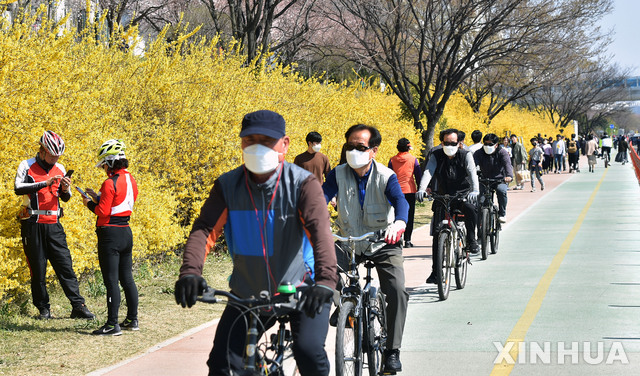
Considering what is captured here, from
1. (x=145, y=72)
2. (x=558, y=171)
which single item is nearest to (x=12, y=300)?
(x=145, y=72)

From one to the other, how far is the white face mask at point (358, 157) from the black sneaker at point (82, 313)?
356cm

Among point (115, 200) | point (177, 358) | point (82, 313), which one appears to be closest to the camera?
point (177, 358)

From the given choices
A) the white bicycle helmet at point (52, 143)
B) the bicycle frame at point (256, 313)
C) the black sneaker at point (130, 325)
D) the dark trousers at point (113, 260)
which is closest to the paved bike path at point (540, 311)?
the black sneaker at point (130, 325)

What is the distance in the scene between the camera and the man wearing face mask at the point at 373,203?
633 cm

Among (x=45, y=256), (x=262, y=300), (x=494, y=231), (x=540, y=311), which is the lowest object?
(x=540, y=311)

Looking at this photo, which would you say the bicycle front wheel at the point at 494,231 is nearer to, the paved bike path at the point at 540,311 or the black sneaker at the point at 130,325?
the paved bike path at the point at 540,311

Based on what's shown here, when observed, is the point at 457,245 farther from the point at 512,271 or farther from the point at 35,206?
the point at 35,206

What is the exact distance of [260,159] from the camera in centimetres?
398

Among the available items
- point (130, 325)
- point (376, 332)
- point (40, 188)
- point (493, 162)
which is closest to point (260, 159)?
point (376, 332)

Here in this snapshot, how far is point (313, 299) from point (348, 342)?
1801mm

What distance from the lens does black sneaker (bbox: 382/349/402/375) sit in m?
6.08

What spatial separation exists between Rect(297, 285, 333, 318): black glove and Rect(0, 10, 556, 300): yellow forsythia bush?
16.8 ft

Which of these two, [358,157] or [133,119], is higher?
[133,119]

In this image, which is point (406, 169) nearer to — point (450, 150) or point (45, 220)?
point (450, 150)
